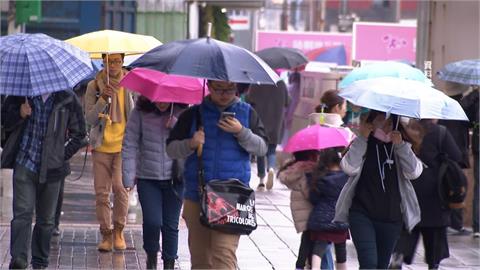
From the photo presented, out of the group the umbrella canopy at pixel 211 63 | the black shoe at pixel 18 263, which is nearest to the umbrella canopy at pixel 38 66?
the umbrella canopy at pixel 211 63

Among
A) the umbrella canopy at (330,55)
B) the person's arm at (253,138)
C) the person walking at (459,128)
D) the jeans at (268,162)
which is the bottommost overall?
the jeans at (268,162)

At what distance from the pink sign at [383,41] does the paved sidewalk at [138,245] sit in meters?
22.4

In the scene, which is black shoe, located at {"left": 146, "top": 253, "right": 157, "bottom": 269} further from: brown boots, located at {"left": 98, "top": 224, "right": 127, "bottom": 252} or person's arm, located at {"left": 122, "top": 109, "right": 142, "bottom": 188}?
brown boots, located at {"left": 98, "top": 224, "right": 127, "bottom": 252}

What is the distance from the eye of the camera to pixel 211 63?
7266 mm

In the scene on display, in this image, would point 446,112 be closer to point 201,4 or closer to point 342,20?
point 201,4

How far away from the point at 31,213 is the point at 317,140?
2.27 metres

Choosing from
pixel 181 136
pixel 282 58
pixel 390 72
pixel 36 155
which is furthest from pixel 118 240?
pixel 282 58

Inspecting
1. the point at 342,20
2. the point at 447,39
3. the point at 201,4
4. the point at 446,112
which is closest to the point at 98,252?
the point at 446,112

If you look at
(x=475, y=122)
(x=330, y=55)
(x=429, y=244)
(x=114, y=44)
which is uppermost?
(x=114, y=44)

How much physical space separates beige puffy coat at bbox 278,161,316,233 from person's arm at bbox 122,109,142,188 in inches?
47.7

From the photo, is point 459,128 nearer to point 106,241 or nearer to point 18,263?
point 106,241

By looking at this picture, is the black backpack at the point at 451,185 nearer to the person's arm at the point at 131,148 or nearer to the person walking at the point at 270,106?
the person's arm at the point at 131,148

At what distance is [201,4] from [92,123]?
1154cm

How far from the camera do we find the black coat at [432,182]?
8938mm
